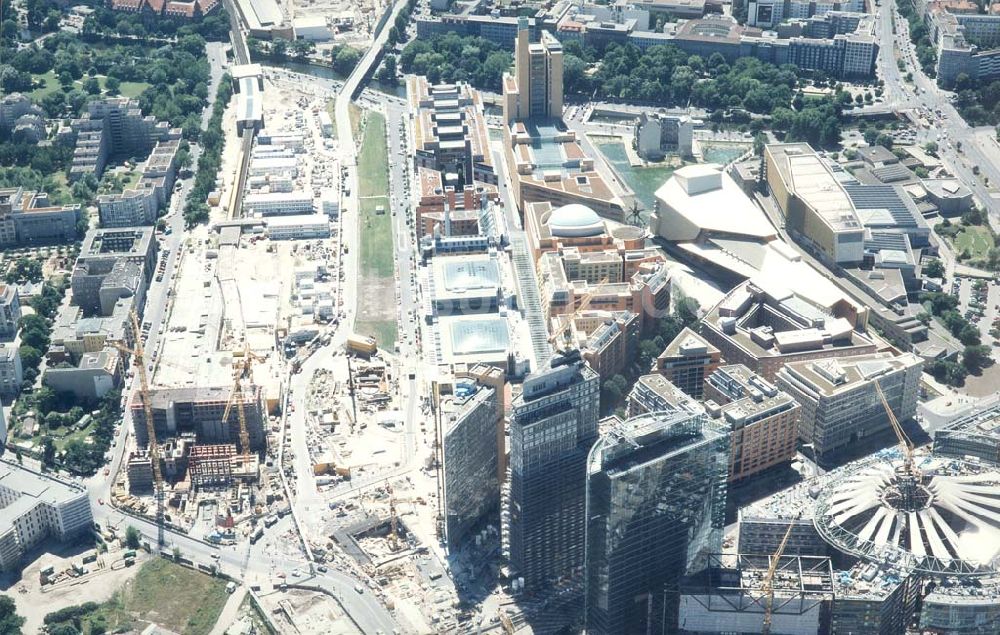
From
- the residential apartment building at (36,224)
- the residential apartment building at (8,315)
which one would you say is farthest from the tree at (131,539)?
the residential apartment building at (36,224)

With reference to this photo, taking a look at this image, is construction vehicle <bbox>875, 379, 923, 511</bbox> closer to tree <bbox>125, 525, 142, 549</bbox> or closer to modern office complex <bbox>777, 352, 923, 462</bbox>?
modern office complex <bbox>777, 352, 923, 462</bbox>

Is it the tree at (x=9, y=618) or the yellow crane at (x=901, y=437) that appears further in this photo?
the yellow crane at (x=901, y=437)

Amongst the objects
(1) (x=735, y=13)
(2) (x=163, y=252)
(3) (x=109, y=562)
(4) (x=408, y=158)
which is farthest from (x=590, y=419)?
(1) (x=735, y=13)

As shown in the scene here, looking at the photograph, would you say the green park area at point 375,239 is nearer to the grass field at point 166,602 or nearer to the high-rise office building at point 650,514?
the grass field at point 166,602

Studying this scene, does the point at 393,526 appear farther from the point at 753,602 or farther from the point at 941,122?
the point at 941,122

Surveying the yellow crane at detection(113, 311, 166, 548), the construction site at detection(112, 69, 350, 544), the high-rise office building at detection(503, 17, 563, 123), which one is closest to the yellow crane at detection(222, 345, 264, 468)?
the construction site at detection(112, 69, 350, 544)

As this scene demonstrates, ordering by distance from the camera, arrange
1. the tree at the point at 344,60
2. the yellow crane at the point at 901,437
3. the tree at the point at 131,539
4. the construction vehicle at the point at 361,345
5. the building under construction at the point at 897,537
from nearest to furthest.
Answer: the building under construction at the point at 897,537
the yellow crane at the point at 901,437
the tree at the point at 131,539
the construction vehicle at the point at 361,345
the tree at the point at 344,60

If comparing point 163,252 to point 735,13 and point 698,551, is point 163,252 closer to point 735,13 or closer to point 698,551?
point 698,551
